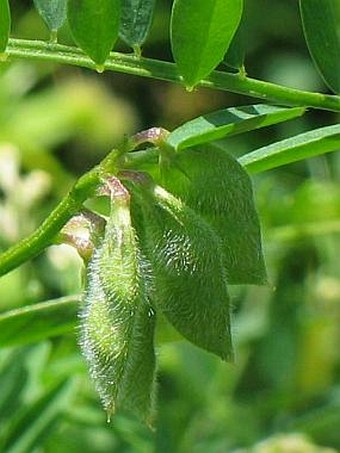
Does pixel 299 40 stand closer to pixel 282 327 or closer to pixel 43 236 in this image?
pixel 282 327

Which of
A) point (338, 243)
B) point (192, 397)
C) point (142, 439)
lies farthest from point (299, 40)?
point (142, 439)

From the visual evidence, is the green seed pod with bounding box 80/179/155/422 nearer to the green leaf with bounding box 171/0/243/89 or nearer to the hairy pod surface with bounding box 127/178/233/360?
the hairy pod surface with bounding box 127/178/233/360

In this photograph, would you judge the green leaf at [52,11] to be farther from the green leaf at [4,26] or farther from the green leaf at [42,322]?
the green leaf at [42,322]

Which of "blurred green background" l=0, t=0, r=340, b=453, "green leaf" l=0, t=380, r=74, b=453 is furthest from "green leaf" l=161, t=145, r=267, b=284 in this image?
"green leaf" l=0, t=380, r=74, b=453

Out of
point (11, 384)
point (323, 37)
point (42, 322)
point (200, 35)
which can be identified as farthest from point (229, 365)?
point (200, 35)

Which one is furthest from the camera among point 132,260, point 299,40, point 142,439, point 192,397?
point 299,40

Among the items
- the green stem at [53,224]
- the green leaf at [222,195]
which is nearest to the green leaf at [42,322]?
the green stem at [53,224]

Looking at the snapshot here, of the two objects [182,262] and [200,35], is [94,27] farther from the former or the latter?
[182,262]
